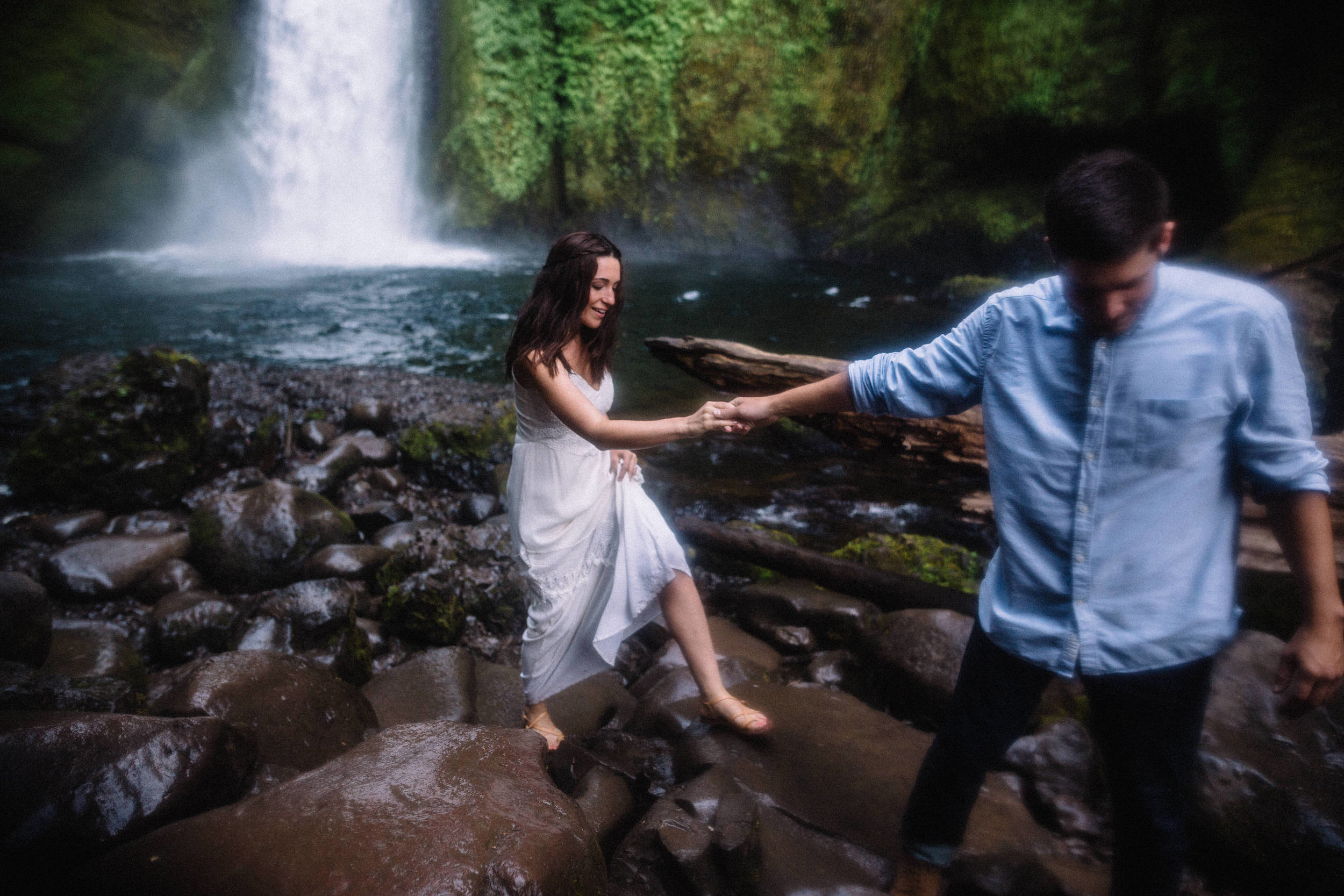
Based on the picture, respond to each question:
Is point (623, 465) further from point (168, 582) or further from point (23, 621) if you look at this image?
point (168, 582)

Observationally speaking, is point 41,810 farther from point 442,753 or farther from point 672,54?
point 672,54

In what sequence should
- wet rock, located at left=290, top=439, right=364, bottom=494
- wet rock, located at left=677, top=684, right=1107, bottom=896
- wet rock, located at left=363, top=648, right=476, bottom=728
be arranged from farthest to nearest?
1. wet rock, located at left=290, top=439, right=364, bottom=494
2. wet rock, located at left=363, top=648, right=476, bottom=728
3. wet rock, located at left=677, top=684, right=1107, bottom=896

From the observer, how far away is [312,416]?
22.9ft

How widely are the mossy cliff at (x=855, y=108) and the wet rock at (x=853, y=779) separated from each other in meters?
10.7

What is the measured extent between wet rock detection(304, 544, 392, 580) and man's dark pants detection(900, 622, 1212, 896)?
3658 millimetres

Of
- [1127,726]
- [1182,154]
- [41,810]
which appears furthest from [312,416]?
[1182,154]

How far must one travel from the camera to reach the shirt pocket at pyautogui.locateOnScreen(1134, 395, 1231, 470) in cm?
140

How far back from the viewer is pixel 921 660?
3.06 meters

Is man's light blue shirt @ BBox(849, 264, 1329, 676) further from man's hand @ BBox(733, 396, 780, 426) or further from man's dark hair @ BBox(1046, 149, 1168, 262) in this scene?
man's hand @ BBox(733, 396, 780, 426)

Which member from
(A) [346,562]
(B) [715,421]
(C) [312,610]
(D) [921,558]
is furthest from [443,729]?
(D) [921,558]

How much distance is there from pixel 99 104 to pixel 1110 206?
2285cm

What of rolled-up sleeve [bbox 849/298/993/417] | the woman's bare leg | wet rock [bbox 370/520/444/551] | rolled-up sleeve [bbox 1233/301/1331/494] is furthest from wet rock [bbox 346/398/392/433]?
rolled-up sleeve [bbox 1233/301/1331/494]

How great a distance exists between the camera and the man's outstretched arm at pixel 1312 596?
1.38 meters

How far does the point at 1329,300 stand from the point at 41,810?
832 cm
